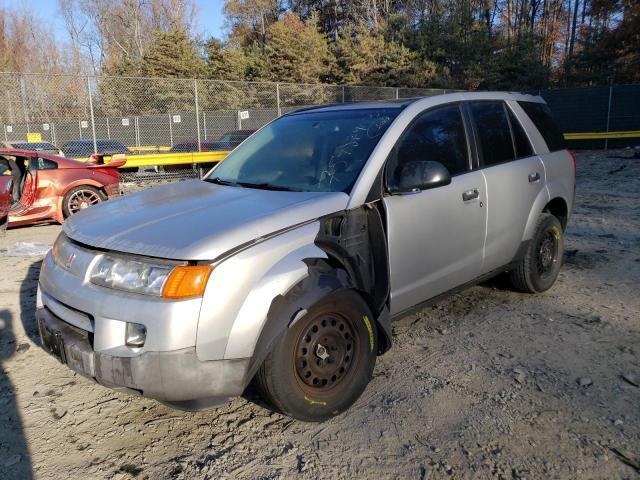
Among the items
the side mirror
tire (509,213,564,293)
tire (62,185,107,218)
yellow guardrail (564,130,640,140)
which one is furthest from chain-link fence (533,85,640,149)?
the side mirror

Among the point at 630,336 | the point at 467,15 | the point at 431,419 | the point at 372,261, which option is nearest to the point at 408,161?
the point at 372,261

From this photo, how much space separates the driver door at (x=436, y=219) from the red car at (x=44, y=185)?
6453 mm

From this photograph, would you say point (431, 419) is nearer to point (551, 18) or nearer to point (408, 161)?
point (408, 161)

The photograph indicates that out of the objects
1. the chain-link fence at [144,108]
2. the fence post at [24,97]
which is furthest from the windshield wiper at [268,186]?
the fence post at [24,97]

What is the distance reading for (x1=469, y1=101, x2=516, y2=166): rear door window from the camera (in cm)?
406

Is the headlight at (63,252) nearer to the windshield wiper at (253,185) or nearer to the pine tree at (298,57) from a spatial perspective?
the windshield wiper at (253,185)

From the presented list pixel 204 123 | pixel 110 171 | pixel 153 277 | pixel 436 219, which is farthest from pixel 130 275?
pixel 204 123

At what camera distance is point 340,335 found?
2873 mm

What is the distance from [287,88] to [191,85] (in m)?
3.47

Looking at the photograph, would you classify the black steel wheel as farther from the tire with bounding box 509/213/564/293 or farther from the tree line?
the tree line

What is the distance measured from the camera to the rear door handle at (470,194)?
3.68 m

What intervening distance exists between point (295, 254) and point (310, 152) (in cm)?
117

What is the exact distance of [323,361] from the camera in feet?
9.21

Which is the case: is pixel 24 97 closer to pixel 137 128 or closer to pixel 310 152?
pixel 137 128
